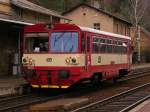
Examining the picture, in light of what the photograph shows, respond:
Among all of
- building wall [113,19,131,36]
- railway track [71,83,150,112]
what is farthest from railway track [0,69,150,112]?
building wall [113,19,131,36]

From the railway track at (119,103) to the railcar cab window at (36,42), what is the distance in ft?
11.3

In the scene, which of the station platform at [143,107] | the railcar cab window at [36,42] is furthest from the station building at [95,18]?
the station platform at [143,107]

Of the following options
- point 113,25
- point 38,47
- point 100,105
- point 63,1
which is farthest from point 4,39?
point 63,1

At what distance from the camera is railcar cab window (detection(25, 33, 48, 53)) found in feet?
65.3

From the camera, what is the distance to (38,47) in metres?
20.1

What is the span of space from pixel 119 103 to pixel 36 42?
466 centimetres

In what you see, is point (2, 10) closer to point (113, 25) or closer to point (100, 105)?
point (100, 105)

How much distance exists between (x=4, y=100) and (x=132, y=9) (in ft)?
168

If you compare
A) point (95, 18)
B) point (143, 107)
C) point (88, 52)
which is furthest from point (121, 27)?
point (143, 107)

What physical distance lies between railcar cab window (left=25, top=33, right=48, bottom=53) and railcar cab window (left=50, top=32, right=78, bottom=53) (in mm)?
350

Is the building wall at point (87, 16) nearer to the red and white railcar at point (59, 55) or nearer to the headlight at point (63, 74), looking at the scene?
the red and white railcar at point (59, 55)

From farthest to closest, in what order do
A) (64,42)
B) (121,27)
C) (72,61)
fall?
(121,27) < (64,42) < (72,61)

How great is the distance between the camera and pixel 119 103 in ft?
57.2

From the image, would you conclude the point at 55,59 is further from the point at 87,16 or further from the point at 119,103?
the point at 87,16
